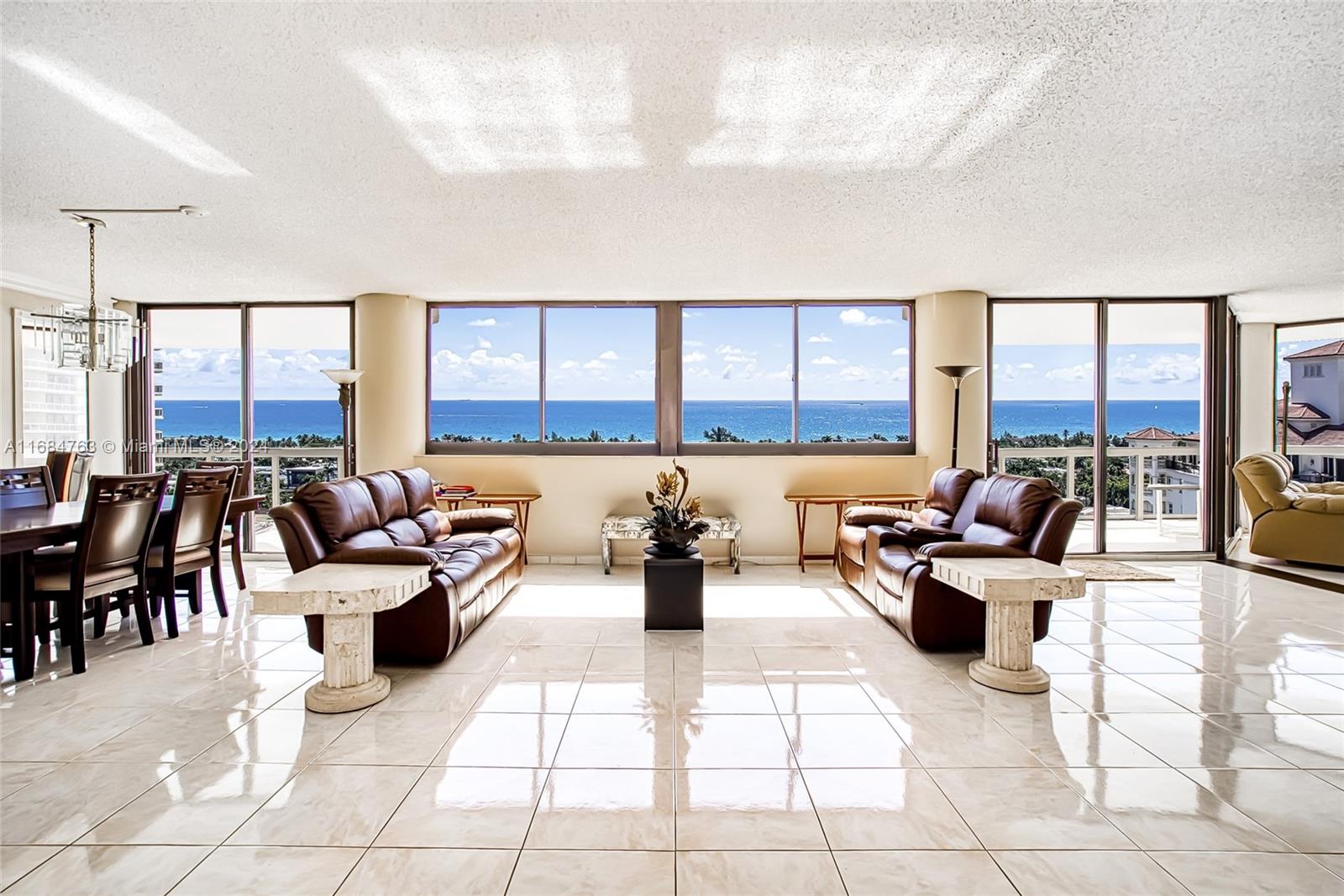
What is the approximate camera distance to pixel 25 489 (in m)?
4.16

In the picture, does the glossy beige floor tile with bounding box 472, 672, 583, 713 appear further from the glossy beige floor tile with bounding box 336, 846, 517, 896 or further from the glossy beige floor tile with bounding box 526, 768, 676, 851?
the glossy beige floor tile with bounding box 336, 846, 517, 896

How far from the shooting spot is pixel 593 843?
1.87m

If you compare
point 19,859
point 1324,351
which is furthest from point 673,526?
point 1324,351

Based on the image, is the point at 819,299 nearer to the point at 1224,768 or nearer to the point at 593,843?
the point at 1224,768

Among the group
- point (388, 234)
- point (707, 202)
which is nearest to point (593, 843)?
point (707, 202)

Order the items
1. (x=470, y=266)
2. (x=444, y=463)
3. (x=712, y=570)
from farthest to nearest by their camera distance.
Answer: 1. (x=444, y=463)
2. (x=712, y=570)
3. (x=470, y=266)

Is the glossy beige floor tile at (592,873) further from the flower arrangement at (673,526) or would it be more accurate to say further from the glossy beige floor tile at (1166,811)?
the flower arrangement at (673,526)

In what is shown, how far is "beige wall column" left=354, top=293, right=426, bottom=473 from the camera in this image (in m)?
6.00

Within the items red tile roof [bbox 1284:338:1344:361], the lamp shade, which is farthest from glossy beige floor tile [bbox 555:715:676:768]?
red tile roof [bbox 1284:338:1344:361]

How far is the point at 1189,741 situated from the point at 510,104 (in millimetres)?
3711

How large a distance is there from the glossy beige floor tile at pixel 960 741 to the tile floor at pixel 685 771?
0.04 feet

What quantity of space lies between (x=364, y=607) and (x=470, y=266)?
10.4 ft

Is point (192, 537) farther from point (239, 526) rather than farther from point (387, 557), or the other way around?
point (387, 557)

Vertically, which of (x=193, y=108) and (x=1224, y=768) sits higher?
(x=193, y=108)
